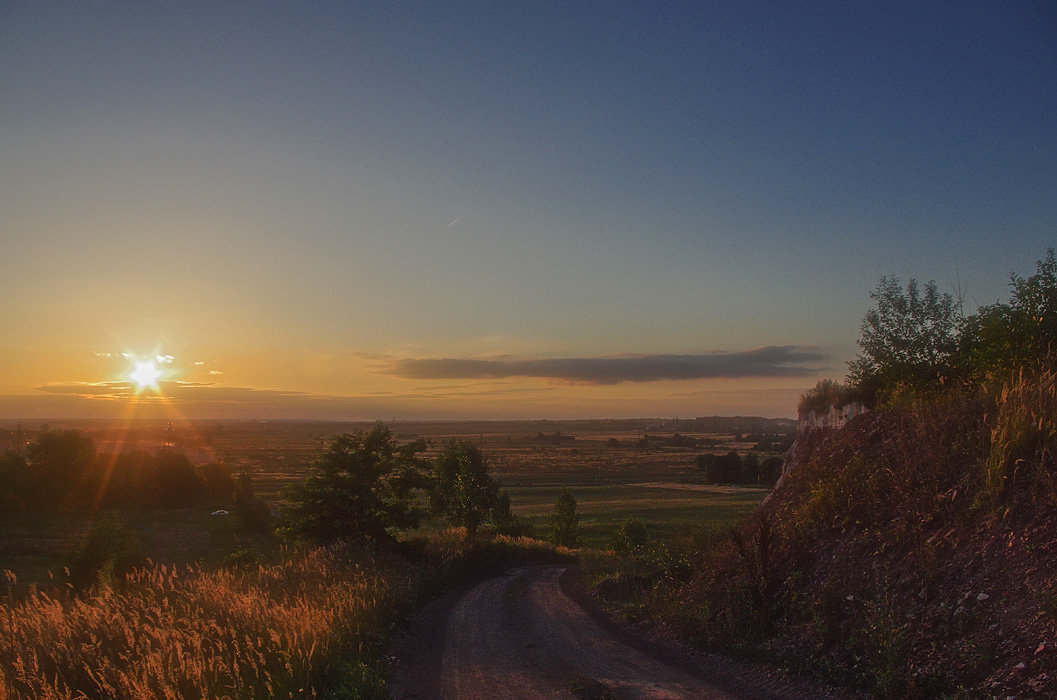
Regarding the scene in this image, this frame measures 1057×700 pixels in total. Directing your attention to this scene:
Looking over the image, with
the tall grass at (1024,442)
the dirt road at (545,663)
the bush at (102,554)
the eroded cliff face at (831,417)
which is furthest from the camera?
the bush at (102,554)

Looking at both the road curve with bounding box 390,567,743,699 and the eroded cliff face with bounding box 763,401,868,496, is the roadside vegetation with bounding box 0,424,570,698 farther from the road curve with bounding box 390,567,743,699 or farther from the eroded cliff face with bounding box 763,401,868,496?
the eroded cliff face with bounding box 763,401,868,496

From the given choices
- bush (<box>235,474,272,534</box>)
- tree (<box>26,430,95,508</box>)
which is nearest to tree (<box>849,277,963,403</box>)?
bush (<box>235,474,272,534</box>)

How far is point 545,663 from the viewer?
10.8 meters

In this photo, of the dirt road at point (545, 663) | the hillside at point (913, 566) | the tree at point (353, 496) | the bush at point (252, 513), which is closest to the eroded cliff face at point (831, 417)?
the hillside at point (913, 566)

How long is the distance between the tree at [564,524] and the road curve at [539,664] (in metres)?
36.0

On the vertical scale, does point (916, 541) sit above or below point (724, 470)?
above

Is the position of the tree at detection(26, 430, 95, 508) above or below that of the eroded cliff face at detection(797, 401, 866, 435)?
below

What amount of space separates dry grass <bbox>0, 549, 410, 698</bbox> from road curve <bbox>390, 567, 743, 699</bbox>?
149 centimetres

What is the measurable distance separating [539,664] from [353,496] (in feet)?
50.6

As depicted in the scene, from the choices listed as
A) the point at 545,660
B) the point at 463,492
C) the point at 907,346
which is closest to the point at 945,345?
the point at 907,346

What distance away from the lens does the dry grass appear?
806 centimetres

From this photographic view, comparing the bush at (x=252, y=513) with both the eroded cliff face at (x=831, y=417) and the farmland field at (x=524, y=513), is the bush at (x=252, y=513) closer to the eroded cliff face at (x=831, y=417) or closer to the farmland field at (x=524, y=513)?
the farmland field at (x=524, y=513)

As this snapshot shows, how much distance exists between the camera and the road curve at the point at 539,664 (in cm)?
919

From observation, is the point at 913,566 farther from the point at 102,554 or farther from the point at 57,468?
the point at 57,468
